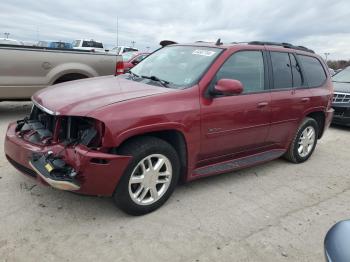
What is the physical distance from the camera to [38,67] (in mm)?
7086

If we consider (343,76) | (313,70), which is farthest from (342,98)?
(313,70)

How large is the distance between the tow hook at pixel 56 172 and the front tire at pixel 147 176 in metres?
0.42

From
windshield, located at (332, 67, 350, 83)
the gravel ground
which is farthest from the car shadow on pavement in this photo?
the gravel ground

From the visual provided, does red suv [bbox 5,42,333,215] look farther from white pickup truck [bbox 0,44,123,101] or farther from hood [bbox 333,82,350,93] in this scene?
hood [bbox 333,82,350,93]

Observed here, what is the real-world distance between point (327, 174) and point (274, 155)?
0.86m

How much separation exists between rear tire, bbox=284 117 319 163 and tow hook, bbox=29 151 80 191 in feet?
11.2

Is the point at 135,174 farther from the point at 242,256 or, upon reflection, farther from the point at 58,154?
the point at 242,256

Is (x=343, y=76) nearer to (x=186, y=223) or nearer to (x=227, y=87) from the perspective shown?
(x=227, y=87)

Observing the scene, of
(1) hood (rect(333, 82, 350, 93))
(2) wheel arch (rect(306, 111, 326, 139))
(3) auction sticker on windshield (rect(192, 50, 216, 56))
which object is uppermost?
(3) auction sticker on windshield (rect(192, 50, 216, 56))

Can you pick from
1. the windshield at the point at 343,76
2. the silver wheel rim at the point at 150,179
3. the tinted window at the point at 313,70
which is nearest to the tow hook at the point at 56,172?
the silver wheel rim at the point at 150,179

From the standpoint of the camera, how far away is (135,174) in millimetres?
3469

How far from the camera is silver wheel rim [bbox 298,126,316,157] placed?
5.49 m

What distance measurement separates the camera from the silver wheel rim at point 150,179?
3.44 m

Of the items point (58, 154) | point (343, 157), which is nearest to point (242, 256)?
point (58, 154)
